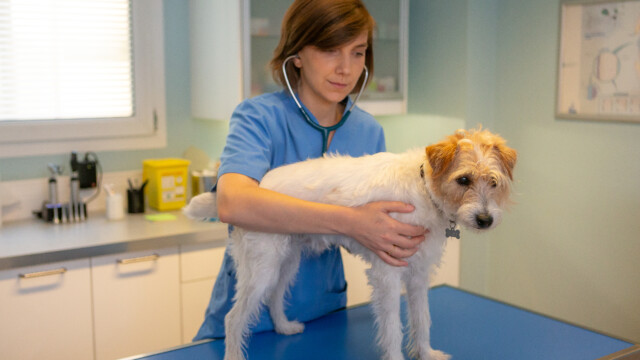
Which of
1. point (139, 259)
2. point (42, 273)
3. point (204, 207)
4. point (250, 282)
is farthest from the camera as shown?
point (139, 259)

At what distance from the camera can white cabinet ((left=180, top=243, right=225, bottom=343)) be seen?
9.63 feet

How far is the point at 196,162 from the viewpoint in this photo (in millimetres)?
3609

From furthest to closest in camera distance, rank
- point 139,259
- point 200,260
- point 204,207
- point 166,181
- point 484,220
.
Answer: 1. point 166,181
2. point 200,260
3. point 139,259
4. point 204,207
5. point 484,220

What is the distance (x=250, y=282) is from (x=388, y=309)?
352mm

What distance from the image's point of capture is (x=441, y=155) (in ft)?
4.55

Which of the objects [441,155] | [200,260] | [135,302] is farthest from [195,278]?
[441,155]

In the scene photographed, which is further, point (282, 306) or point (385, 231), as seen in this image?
point (282, 306)

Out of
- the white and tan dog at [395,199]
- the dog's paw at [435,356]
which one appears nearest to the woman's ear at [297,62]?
the white and tan dog at [395,199]

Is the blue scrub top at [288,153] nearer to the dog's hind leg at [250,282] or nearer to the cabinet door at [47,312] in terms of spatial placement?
the dog's hind leg at [250,282]

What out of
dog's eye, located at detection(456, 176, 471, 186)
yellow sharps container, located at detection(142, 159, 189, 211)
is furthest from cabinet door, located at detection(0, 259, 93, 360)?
dog's eye, located at detection(456, 176, 471, 186)

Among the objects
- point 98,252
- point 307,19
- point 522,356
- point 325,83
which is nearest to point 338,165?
point 325,83

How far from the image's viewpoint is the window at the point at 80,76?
10.2 ft

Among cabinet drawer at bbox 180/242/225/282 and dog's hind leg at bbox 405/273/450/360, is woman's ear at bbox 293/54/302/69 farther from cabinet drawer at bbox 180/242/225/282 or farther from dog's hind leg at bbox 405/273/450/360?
cabinet drawer at bbox 180/242/225/282

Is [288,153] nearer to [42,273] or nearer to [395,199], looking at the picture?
[395,199]
